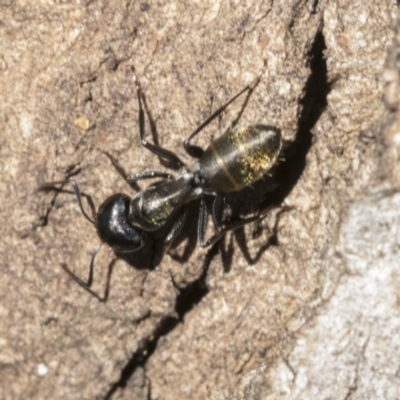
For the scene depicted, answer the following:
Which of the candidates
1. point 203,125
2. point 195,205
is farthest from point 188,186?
point 203,125

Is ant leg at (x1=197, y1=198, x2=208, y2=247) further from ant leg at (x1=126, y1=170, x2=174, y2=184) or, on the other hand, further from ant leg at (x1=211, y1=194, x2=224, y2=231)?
ant leg at (x1=126, y1=170, x2=174, y2=184)

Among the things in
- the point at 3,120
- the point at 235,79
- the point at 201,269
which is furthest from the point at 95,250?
the point at 235,79

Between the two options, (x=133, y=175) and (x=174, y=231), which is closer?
(x=133, y=175)

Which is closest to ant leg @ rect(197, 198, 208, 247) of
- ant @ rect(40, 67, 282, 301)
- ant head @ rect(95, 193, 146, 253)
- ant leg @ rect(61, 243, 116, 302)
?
ant @ rect(40, 67, 282, 301)

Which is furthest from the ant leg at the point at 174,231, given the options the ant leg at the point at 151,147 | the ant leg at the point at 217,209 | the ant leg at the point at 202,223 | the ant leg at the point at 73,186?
the ant leg at the point at 73,186

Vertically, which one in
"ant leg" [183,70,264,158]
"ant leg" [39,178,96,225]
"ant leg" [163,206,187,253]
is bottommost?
"ant leg" [163,206,187,253]

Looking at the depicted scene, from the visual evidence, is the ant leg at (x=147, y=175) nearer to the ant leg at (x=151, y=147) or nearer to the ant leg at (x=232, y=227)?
the ant leg at (x=151, y=147)

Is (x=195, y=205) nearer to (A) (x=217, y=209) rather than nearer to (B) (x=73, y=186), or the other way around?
(A) (x=217, y=209)
